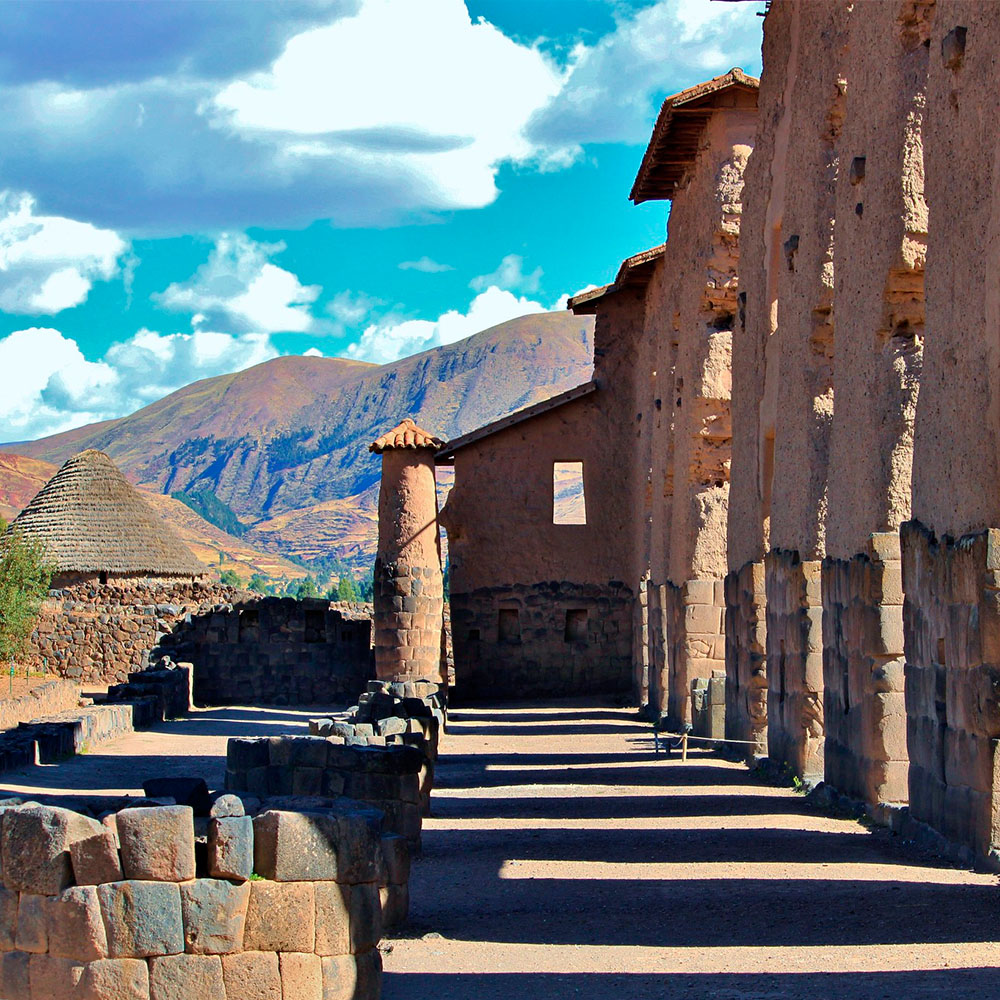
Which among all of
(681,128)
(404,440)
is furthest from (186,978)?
(404,440)

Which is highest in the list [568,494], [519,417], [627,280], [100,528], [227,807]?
[568,494]

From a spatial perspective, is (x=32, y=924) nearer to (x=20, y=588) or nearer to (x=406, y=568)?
(x=406, y=568)

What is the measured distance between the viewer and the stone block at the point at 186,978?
603 cm

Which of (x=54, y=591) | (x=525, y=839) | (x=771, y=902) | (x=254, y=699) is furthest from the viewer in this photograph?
(x=54, y=591)

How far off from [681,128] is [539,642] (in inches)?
479

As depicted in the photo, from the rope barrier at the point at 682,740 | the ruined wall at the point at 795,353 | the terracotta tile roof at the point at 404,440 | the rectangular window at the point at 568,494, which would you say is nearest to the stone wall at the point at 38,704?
the terracotta tile roof at the point at 404,440

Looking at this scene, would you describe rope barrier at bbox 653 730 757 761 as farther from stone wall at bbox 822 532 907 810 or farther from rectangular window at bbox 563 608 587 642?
rectangular window at bbox 563 608 587 642

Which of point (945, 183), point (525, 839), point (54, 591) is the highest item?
point (945, 183)

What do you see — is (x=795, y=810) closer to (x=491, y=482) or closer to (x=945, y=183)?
(x=945, y=183)

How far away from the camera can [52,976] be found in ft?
20.1

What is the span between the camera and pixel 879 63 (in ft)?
38.7

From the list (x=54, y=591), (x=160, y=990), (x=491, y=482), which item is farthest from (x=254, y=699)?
(x=160, y=990)

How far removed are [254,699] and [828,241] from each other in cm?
1878

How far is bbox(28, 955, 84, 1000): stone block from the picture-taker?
19.9 feet
